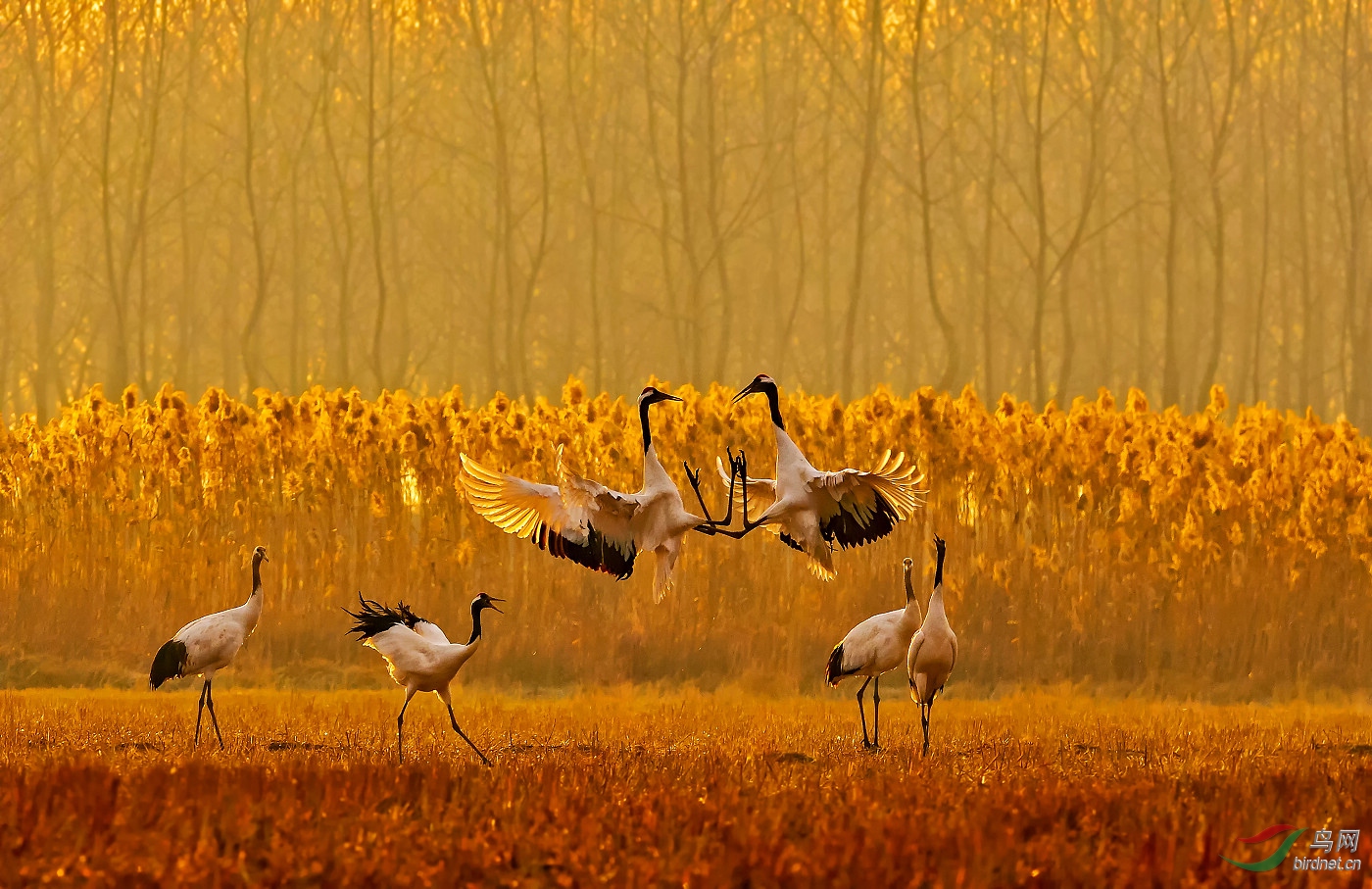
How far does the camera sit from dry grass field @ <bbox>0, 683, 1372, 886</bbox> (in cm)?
675

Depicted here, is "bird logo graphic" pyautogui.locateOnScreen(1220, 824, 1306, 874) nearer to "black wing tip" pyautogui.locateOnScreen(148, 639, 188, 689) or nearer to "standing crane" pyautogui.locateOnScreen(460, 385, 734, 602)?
"standing crane" pyautogui.locateOnScreen(460, 385, 734, 602)

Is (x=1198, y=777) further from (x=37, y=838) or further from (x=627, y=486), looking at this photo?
(x=627, y=486)

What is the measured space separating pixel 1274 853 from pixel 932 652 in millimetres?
2969

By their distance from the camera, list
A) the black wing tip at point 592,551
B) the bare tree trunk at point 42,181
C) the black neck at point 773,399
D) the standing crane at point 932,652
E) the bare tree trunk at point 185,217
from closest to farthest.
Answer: the black neck at point 773,399, the black wing tip at point 592,551, the standing crane at point 932,652, the bare tree trunk at point 42,181, the bare tree trunk at point 185,217

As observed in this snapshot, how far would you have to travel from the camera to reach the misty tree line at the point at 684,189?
30797mm

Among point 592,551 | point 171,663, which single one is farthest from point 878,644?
point 171,663

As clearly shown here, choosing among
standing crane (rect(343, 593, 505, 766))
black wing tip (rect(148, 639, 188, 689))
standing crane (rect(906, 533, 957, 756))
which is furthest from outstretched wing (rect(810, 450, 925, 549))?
black wing tip (rect(148, 639, 188, 689))

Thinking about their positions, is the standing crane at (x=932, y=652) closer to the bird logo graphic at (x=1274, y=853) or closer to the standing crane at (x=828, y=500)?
the standing crane at (x=828, y=500)

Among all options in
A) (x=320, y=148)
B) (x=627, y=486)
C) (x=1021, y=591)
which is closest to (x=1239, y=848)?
(x=1021, y=591)

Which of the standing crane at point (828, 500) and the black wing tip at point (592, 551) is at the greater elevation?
the standing crane at point (828, 500)

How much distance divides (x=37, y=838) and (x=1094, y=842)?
13.7 feet

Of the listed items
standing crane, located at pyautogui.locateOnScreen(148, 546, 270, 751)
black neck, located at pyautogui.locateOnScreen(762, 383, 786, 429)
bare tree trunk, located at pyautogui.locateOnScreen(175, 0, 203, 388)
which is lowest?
standing crane, located at pyautogui.locateOnScreen(148, 546, 270, 751)

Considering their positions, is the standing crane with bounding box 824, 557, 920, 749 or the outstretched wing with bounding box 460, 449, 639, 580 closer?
the outstretched wing with bounding box 460, 449, 639, 580
